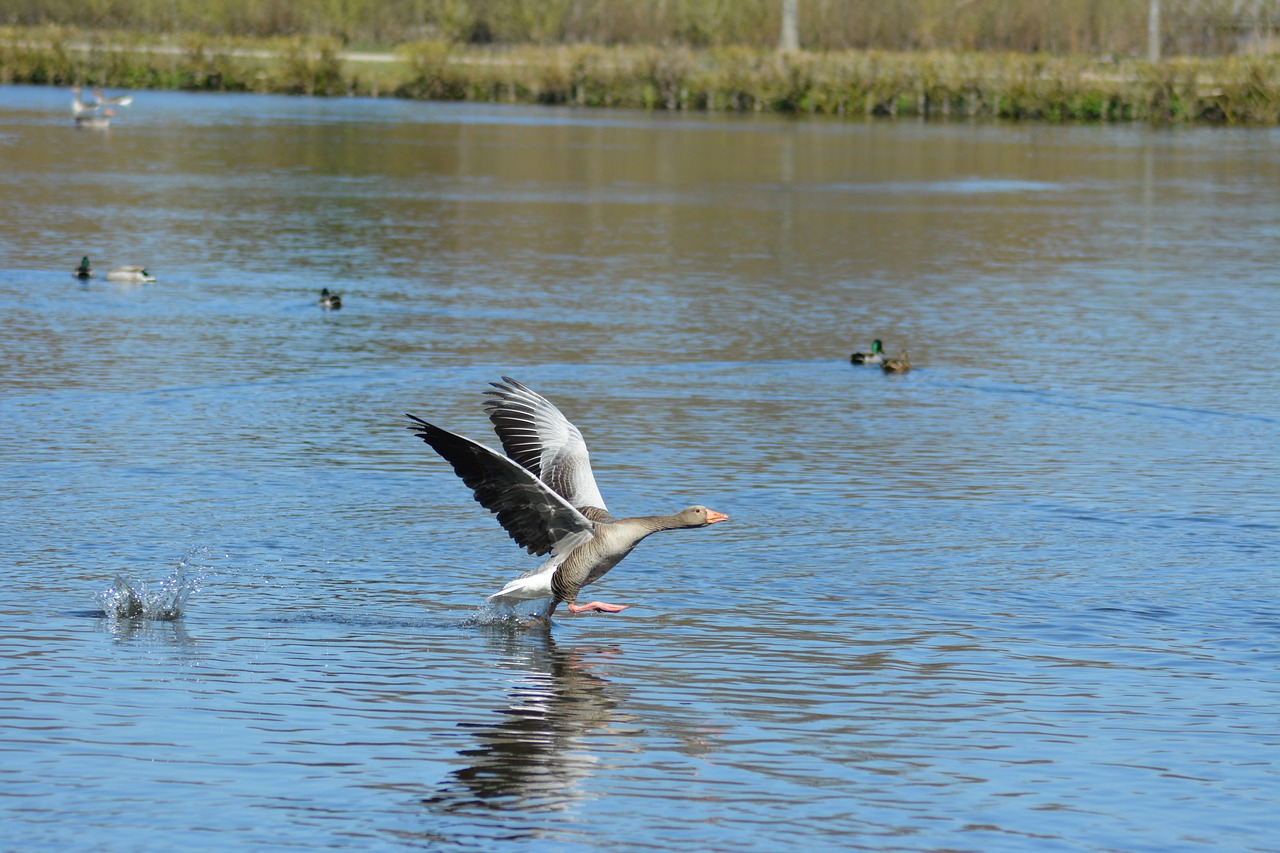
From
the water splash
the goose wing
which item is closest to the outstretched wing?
the goose wing

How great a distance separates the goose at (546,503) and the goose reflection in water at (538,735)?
0.41 meters

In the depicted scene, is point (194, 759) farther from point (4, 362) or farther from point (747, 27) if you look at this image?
point (747, 27)

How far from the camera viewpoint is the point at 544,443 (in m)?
11.4

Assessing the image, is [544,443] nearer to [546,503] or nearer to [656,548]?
[546,503]

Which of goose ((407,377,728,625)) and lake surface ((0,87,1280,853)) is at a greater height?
goose ((407,377,728,625))

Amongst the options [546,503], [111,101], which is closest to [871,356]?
[546,503]

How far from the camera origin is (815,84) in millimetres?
73125

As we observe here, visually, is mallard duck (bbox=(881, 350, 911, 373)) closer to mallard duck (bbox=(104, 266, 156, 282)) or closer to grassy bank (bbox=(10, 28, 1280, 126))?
mallard duck (bbox=(104, 266, 156, 282))

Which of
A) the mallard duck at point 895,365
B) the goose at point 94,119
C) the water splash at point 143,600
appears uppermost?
the goose at point 94,119

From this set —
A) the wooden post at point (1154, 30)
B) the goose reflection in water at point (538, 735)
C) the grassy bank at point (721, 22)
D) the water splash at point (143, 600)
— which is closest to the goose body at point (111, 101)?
the grassy bank at point (721, 22)

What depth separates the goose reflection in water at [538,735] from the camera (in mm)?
8570

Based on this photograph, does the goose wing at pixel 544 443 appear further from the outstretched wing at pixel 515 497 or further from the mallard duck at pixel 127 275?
the mallard duck at pixel 127 275

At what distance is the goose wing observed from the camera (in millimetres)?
11312

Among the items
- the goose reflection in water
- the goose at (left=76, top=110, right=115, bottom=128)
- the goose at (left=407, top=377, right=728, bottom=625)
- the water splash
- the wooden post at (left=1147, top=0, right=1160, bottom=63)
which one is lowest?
the goose reflection in water
